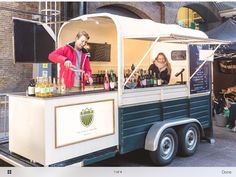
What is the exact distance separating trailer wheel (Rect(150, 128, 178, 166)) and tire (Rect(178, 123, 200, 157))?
0.33ft

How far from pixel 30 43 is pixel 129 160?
175cm

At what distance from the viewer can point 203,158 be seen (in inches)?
A: 97.4

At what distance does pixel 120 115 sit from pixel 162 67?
1.29 m

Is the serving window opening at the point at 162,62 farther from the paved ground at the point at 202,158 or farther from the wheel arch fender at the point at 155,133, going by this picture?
the paved ground at the point at 202,158

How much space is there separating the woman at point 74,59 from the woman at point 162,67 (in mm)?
878

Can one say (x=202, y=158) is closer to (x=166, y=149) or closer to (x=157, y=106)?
(x=166, y=149)

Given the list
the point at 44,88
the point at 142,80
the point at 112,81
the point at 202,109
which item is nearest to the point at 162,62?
the point at 202,109

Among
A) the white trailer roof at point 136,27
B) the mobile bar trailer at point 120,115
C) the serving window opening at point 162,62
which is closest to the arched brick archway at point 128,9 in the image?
the serving window opening at point 162,62

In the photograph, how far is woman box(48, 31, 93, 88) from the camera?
240 centimetres

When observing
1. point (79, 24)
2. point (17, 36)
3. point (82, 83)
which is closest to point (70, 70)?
point (82, 83)

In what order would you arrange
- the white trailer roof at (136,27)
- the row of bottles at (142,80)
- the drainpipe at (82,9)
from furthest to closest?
the drainpipe at (82,9) < the row of bottles at (142,80) < the white trailer roof at (136,27)

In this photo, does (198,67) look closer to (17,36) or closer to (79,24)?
(79,24)

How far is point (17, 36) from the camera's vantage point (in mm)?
3053

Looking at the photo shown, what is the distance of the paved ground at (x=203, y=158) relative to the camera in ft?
7.24
